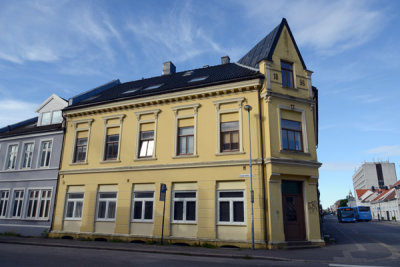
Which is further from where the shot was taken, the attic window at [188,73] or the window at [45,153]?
the attic window at [188,73]

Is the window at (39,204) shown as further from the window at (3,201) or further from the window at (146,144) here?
the window at (146,144)

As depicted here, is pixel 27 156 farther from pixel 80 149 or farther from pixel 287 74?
pixel 287 74

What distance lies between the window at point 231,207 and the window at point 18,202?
1551 centimetres

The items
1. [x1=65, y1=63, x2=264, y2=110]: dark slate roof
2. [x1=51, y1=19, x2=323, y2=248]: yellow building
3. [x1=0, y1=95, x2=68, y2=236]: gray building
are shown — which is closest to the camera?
[x1=51, y1=19, x2=323, y2=248]: yellow building

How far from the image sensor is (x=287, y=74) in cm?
1722

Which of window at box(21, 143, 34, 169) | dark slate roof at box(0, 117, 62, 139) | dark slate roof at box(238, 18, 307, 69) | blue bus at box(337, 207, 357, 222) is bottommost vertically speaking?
blue bus at box(337, 207, 357, 222)

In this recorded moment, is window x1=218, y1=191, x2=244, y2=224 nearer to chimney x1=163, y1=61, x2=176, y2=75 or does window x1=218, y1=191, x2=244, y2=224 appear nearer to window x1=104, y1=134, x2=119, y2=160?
window x1=104, y1=134, x2=119, y2=160

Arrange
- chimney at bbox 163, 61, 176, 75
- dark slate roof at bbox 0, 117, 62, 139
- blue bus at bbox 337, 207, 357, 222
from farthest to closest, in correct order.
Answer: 1. blue bus at bbox 337, 207, 357, 222
2. chimney at bbox 163, 61, 176, 75
3. dark slate roof at bbox 0, 117, 62, 139

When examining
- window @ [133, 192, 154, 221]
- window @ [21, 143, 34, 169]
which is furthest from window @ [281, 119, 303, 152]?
window @ [21, 143, 34, 169]

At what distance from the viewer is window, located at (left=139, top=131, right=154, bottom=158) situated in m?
18.4

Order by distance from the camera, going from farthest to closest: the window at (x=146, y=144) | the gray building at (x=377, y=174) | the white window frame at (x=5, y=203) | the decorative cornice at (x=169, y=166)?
1. the gray building at (x=377, y=174)
2. the white window frame at (x=5, y=203)
3. the window at (x=146, y=144)
4. the decorative cornice at (x=169, y=166)

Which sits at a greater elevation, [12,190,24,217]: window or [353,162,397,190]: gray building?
[353,162,397,190]: gray building

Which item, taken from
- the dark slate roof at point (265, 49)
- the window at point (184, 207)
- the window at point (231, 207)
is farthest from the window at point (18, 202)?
the dark slate roof at point (265, 49)

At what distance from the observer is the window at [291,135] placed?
15953 mm
